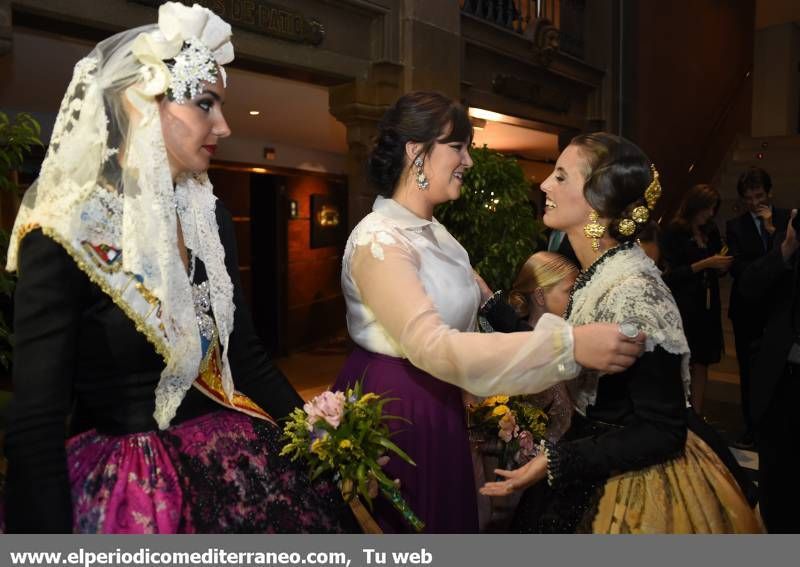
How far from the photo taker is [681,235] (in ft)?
16.6

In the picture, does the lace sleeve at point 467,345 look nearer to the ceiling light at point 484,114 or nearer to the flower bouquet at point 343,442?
the flower bouquet at point 343,442

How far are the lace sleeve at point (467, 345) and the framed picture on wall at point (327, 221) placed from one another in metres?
7.64

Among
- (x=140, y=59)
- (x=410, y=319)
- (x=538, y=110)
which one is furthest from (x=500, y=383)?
(x=538, y=110)

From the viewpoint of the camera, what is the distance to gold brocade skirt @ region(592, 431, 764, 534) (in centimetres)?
158

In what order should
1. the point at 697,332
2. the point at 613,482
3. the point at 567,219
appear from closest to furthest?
the point at 613,482, the point at 567,219, the point at 697,332

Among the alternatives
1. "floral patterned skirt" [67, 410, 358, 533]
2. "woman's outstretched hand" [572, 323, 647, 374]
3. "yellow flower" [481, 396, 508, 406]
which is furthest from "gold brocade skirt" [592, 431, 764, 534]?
"floral patterned skirt" [67, 410, 358, 533]

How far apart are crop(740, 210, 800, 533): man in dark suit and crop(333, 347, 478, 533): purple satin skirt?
1.77m

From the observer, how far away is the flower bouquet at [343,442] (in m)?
1.42

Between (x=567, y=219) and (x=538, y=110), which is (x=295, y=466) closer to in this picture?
(x=567, y=219)

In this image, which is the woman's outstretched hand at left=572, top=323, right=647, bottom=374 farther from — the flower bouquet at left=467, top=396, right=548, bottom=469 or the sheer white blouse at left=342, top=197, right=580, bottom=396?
the flower bouquet at left=467, top=396, right=548, bottom=469

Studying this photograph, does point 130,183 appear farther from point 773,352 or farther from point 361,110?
point 361,110

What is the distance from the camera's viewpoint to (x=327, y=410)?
1.45m

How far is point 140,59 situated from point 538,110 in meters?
6.62

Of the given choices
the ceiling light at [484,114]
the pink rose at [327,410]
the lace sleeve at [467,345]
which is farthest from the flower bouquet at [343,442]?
the ceiling light at [484,114]
